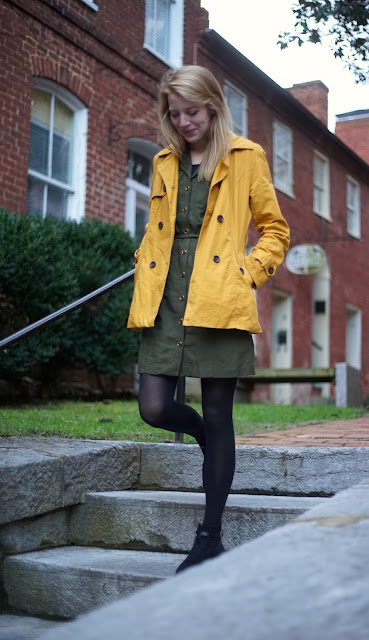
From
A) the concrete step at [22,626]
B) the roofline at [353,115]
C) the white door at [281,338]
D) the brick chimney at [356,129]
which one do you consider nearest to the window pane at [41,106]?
the concrete step at [22,626]

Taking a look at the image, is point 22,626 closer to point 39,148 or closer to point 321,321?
point 39,148

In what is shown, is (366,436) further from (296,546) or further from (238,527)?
(296,546)

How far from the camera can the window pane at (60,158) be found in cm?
962

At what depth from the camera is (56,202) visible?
963 cm

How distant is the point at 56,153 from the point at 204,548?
7.63m

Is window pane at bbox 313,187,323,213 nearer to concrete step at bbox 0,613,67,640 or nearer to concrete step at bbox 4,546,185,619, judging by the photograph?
concrete step at bbox 4,546,185,619

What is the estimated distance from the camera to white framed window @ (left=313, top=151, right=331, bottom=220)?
18422 millimetres

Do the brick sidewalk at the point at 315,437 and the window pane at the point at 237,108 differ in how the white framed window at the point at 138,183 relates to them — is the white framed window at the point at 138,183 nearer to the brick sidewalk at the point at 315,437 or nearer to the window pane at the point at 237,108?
the window pane at the point at 237,108

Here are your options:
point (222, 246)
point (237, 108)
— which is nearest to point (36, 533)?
point (222, 246)

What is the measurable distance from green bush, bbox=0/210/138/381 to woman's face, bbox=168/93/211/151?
170 inches

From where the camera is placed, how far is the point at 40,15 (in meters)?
9.17

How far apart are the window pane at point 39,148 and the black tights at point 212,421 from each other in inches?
266

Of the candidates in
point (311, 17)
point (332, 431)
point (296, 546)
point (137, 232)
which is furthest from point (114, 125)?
point (296, 546)

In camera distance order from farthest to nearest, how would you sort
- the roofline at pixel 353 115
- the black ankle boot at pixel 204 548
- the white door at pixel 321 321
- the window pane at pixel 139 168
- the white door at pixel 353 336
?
the roofline at pixel 353 115, the white door at pixel 353 336, the white door at pixel 321 321, the window pane at pixel 139 168, the black ankle boot at pixel 204 548
